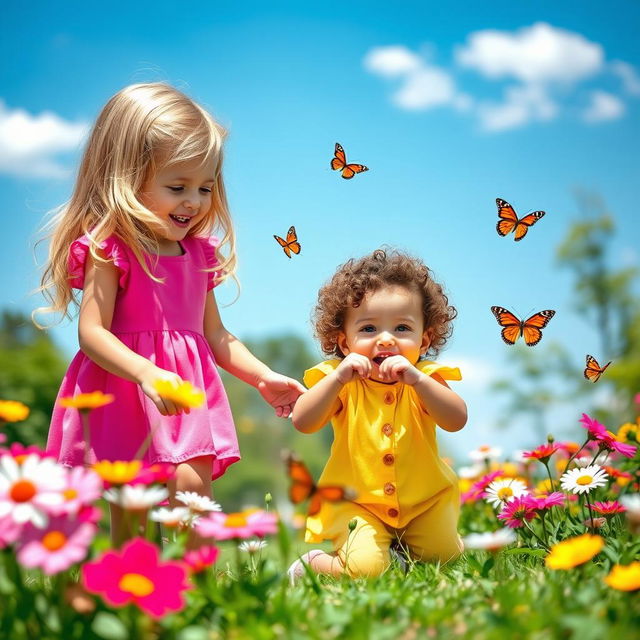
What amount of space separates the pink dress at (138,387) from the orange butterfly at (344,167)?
0.85m

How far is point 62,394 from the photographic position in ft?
10.4

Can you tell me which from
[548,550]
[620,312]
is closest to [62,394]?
[548,550]

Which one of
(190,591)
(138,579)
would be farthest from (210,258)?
(138,579)

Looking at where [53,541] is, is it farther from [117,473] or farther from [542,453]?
[542,453]

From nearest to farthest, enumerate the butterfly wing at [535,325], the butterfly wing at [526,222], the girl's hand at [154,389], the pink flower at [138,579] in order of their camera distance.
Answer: the pink flower at [138,579]
the girl's hand at [154,389]
the butterfly wing at [535,325]
the butterfly wing at [526,222]

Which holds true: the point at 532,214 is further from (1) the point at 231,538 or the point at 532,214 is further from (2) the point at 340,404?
(1) the point at 231,538

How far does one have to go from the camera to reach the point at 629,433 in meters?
3.29

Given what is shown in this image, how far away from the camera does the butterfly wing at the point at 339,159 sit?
12.2 feet

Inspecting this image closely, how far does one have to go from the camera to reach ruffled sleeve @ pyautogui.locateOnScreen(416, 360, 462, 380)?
125 inches

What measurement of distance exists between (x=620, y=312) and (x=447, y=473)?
21.7m

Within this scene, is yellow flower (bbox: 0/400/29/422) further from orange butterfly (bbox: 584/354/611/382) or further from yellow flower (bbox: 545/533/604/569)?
orange butterfly (bbox: 584/354/611/382)

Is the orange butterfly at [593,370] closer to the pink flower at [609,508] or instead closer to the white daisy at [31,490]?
the pink flower at [609,508]

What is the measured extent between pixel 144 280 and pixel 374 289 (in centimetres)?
92

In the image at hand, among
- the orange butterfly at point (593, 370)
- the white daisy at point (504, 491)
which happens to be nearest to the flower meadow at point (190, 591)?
the white daisy at point (504, 491)
